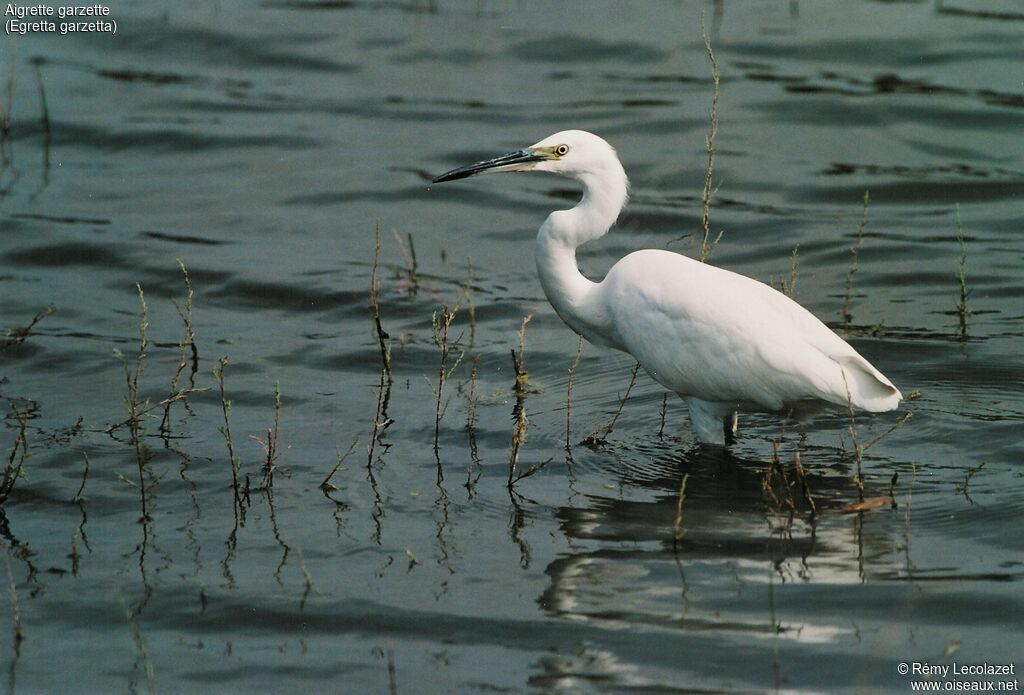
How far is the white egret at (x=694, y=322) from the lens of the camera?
643cm

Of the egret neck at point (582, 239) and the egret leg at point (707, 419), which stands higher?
the egret neck at point (582, 239)

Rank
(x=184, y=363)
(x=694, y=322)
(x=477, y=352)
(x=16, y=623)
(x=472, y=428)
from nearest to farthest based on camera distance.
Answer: (x=16, y=623) < (x=694, y=322) < (x=472, y=428) < (x=184, y=363) < (x=477, y=352)

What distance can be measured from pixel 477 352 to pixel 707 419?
1.99 meters

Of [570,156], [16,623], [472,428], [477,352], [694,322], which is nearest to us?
[16,623]

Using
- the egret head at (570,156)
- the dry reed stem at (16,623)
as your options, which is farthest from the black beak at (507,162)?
the dry reed stem at (16,623)

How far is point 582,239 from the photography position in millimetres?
6891

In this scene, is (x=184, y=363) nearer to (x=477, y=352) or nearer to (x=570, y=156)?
(x=477, y=352)

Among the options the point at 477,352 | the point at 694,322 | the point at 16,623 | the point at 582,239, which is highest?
the point at 582,239

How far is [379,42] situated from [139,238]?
5270 mm

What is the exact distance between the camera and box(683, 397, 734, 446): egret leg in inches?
269

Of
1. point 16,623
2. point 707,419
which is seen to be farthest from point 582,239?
point 16,623

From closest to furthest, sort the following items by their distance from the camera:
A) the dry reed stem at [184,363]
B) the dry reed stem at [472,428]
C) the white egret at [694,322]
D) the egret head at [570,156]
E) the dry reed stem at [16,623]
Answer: the dry reed stem at [16,623]
the white egret at [694,322]
the dry reed stem at [472,428]
the egret head at [570,156]
the dry reed stem at [184,363]

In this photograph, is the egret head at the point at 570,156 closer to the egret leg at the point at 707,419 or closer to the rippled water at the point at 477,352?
the egret leg at the point at 707,419

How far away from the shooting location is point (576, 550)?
577 cm
